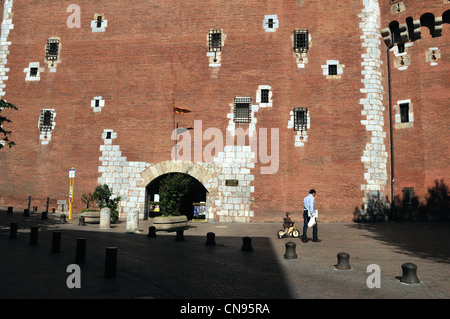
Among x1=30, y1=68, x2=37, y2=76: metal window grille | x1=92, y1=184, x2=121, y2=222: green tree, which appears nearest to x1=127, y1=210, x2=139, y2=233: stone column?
x1=92, y1=184, x2=121, y2=222: green tree

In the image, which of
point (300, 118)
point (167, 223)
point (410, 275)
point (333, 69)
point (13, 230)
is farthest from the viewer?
point (333, 69)

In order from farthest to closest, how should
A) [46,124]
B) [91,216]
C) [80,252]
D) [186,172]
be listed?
[46,124]
[186,172]
[91,216]
[80,252]

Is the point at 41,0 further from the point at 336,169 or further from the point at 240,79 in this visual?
the point at 336,169

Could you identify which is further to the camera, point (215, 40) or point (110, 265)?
point (215, 40)

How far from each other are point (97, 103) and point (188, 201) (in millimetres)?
8829

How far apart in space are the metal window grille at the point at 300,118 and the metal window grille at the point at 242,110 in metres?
2.79

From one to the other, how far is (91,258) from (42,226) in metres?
8.23

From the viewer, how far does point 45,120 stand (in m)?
21.3

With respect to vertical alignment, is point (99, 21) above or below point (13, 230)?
above

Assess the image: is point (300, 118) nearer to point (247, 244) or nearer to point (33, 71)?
point (247, 244)

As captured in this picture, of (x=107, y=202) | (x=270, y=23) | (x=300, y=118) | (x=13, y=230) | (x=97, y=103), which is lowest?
(x=13, y=230)

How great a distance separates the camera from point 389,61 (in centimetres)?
1995

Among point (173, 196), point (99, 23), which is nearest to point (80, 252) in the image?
point (173, 196)

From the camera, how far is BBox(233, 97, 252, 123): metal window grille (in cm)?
1938
